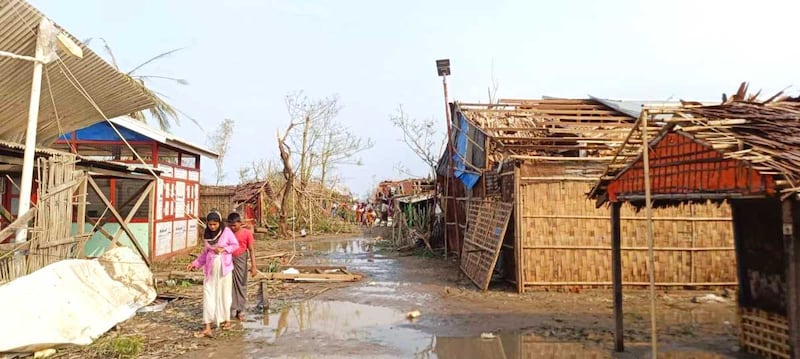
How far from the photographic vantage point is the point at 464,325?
7.24 m

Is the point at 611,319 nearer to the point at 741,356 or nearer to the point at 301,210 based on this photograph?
the point at 741,356

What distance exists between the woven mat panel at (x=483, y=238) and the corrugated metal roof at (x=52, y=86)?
6451mm

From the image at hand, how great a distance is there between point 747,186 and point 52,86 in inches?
320

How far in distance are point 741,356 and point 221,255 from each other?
6203 mm

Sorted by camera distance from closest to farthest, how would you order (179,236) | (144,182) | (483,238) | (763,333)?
(763,333) < (483,238) < (144,182) < (179,236)

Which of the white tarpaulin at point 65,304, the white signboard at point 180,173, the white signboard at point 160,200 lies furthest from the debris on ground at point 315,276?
the white signboard at point 180,173

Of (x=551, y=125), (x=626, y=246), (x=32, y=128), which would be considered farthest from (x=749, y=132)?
(x=32, y=128)

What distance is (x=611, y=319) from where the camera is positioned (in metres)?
7.41

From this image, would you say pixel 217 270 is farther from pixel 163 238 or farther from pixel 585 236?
pixel 163 238

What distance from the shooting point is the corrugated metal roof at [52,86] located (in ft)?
18.8

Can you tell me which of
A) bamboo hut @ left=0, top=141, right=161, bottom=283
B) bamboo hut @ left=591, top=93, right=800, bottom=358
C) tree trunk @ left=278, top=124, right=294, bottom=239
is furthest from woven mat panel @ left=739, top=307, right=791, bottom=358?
tree trunk @ left=278, top=124, right=294, bottom=239

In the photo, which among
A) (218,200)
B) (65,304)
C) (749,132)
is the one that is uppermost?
(749,132)

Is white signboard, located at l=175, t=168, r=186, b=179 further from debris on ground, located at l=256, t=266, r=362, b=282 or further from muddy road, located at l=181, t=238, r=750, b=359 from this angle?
muddy road, located at l=181, t=238, r=750, b=359

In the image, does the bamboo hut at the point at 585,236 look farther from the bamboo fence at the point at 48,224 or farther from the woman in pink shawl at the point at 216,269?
the bamboo fence at the point at 48,224
